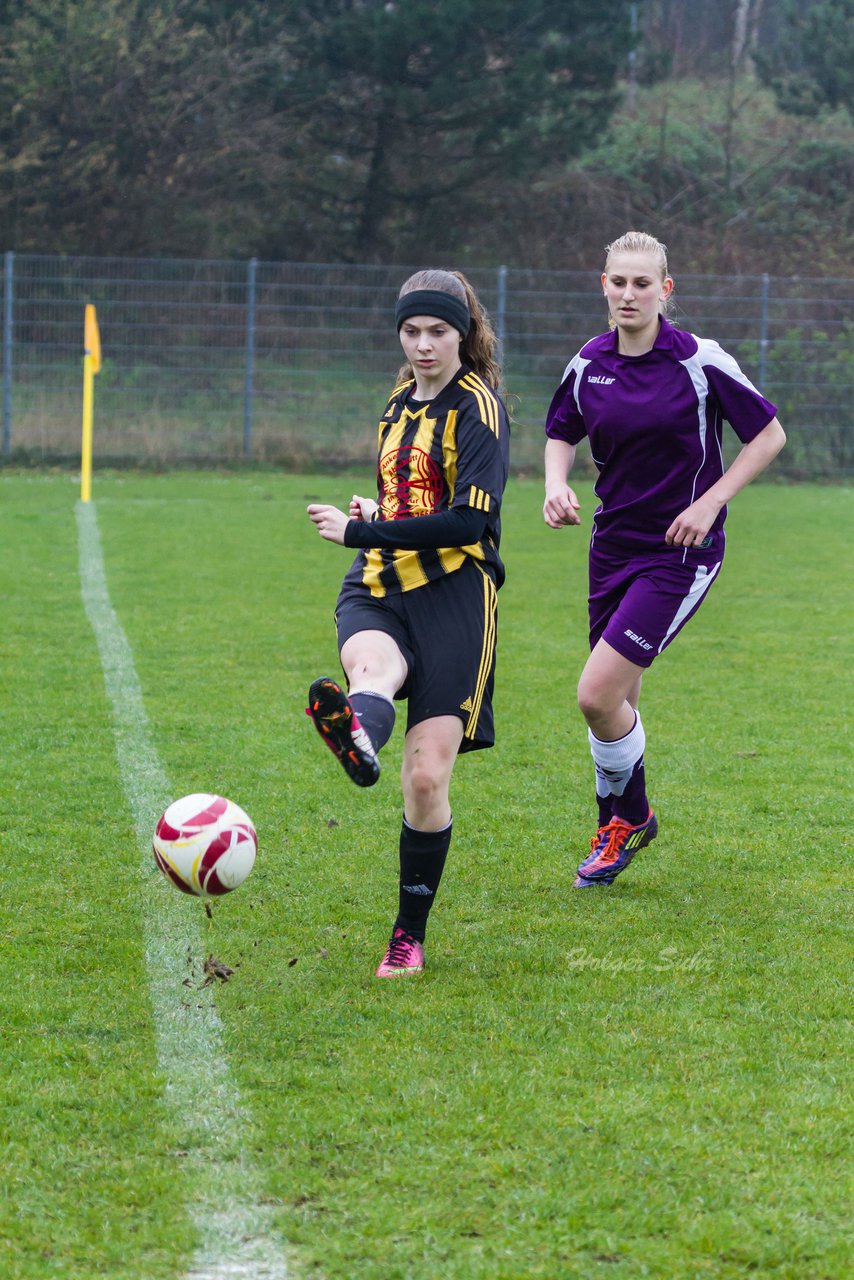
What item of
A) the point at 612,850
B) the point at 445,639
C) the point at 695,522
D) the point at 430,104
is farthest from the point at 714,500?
the point at 430,104

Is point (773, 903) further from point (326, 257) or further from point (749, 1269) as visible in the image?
point (326, 257)

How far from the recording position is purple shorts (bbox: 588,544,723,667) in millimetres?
4695

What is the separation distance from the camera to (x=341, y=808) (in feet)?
19.0

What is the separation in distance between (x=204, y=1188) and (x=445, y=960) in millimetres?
1430

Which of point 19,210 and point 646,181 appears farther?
point 646,181

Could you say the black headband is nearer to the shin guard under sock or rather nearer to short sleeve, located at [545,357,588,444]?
short sleeve, located at [545,357,588,444]

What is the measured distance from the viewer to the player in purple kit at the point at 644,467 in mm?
Result: 4570

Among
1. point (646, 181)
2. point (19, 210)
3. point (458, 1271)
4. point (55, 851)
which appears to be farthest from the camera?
point (646, 181)

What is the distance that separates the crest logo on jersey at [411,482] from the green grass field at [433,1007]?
1217 millimetres

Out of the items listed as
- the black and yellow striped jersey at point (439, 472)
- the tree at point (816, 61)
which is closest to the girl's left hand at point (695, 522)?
the black and yellow striped jersey at point (439, 472)

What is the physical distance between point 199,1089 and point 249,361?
18.4 metres

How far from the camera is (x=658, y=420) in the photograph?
4.64 m

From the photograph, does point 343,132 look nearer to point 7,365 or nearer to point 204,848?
point 7,365

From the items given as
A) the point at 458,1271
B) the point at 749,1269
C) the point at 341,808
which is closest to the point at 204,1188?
the point at 458,1271
